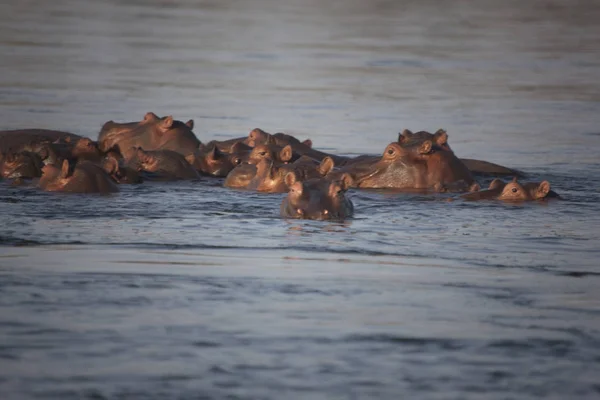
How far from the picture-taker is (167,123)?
48.5 ft

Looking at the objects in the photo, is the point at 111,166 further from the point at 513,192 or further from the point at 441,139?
the point at 513,192

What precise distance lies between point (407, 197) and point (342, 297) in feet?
14.8

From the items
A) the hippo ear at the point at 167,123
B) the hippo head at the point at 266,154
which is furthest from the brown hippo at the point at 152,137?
the hippo head at the point at 266,154

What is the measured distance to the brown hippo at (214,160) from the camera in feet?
46.5

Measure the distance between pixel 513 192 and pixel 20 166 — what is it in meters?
4.38

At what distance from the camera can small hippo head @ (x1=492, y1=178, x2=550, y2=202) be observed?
1260 cm

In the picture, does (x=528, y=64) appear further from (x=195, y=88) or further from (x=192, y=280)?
(x=192, y=280)

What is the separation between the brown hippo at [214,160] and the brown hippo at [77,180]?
1879 mm

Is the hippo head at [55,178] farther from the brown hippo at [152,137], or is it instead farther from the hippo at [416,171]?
the hippo at [416,171]

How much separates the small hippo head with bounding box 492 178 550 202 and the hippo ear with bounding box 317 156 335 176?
1.52 m

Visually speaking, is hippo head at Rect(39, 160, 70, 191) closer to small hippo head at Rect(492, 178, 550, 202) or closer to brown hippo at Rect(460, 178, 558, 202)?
brown hippo at Rect(460, 178, 558, 202)

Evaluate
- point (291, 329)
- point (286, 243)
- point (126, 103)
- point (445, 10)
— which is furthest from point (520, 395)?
point (445, 10)

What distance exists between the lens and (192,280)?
871 centimetres

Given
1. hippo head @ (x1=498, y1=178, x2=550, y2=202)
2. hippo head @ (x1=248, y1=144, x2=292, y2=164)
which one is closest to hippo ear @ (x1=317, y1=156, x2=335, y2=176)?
hippo head @ (x1=248, y1=144, x2=292, y2=164)
